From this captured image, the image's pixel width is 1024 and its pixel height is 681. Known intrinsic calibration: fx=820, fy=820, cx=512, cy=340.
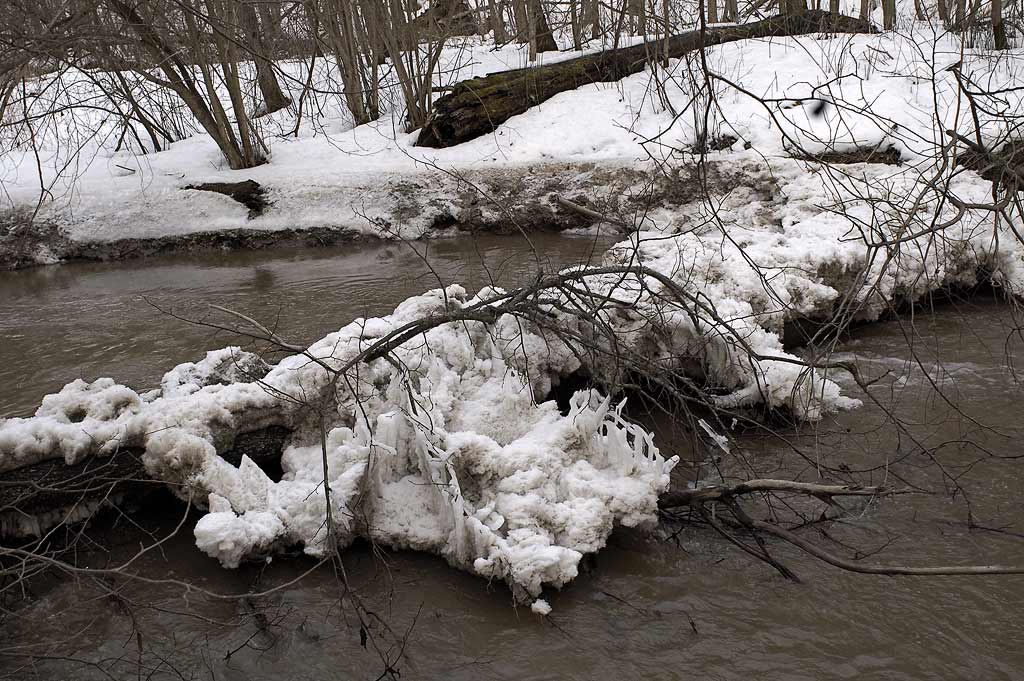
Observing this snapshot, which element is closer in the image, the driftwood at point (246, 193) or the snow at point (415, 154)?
the snow at point (415, 154)

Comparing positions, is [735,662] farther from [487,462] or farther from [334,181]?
[334,181]

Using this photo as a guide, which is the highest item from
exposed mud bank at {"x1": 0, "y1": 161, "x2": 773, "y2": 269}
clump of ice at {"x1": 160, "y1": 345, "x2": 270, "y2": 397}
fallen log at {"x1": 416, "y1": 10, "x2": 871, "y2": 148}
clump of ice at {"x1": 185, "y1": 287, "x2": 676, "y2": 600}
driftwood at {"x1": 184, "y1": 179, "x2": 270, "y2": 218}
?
fallen log at {"x1": 416, "y1": 10, "x2": 871, "y2": 148}

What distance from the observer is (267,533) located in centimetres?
358

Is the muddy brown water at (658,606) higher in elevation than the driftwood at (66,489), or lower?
lower

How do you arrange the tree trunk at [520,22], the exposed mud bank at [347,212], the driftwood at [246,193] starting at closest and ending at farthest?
the tree trunk at [520,22] → the exposed mud bank at [347,212] → the driftwood at [246,193]

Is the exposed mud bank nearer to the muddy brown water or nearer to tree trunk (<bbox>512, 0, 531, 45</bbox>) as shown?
tree trunk (<bbox>512, 0, 531, 45</bbox>)

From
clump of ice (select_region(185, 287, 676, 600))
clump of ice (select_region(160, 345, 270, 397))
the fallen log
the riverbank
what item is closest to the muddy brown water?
→ clump of ice (select_region(185, 287, 676, 600))

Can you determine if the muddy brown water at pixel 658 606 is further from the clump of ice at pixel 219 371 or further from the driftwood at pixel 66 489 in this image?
the clump of ice at pixel 219 371

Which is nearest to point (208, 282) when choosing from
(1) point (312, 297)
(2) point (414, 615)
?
(1) point (312, 297)

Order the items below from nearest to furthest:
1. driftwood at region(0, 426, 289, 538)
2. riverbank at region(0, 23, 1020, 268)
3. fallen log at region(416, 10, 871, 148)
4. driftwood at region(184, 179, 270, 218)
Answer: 1. driftwood at region(0, 426, 289, 538)
2. riverbank at region(0, 23, 1020, 268)
3. driftwood at region(184, 179, 270, 218)
4. fallen log at region(416, 10, 871, 148)

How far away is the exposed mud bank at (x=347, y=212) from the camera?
927 centimetres

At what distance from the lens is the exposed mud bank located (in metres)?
9.27

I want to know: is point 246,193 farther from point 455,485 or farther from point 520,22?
point 455,485

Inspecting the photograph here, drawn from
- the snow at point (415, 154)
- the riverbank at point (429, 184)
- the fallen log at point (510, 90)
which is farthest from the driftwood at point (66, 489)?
the fallen log at point (510, 90)
